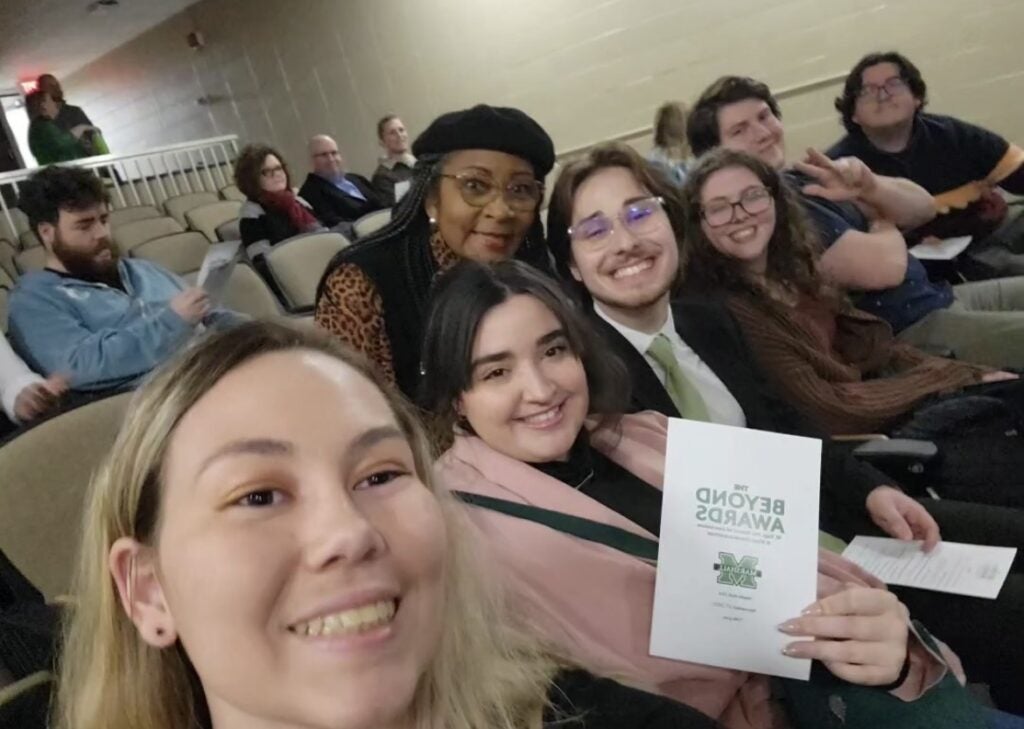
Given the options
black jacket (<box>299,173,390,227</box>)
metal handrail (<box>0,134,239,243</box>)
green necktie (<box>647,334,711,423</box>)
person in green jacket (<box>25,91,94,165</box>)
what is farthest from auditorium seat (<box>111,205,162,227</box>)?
green necktie (<box>647,334,711,423</box>)

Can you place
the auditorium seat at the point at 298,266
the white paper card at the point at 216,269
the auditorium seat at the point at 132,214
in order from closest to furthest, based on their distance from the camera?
the white paper card at the point at 216,269 < the auditorium seat at the point at 298,266 < the auditorium seat at the point at 132,214

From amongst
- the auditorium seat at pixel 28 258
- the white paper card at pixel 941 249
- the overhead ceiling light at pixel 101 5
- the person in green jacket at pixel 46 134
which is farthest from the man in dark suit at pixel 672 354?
the overhead ceiling light at pixel 101 5

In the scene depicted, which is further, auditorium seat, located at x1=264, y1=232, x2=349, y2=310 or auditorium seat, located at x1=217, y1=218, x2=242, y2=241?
auditorium seat, located at x1=217, y1=218, x2=242, y2=241

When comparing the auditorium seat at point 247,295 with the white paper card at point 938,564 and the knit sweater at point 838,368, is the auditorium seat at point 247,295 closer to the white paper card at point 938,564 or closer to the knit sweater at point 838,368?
the knit sweater at point 838,368

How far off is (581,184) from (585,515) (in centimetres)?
77

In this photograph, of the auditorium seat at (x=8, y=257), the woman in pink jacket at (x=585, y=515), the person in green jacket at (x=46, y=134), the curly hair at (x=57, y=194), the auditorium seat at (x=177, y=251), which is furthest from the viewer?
the person in green jacket at (x=46, y=134)

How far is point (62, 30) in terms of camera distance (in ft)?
29.0

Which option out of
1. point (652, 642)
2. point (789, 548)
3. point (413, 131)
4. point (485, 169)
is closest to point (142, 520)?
point (652, 642)

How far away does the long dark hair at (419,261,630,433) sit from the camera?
4.15ft

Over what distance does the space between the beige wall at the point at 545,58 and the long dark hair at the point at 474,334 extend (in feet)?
14.0

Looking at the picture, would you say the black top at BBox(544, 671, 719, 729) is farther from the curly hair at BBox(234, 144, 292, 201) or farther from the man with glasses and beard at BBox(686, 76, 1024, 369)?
the curly hair at BBox(234, 144, 292, 201)

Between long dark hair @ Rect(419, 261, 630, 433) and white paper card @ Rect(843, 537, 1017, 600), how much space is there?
55cm

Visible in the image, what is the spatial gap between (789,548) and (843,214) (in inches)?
64.2

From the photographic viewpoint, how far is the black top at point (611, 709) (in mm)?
867
